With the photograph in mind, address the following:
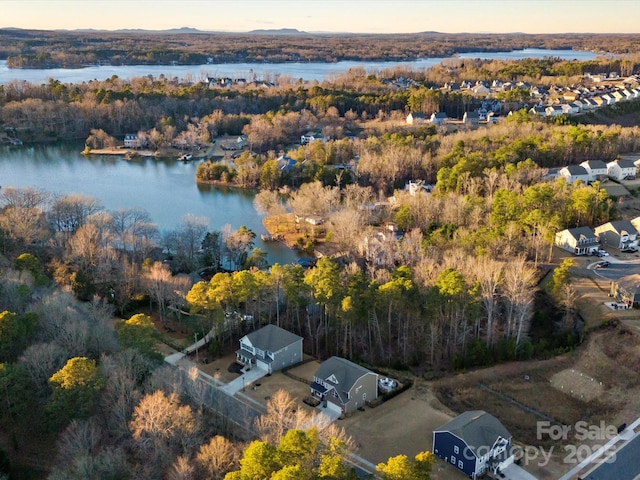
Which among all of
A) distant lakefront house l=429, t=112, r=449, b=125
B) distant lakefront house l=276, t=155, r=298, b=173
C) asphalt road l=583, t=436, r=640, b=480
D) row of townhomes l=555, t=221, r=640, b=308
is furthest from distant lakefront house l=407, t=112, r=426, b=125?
asphalt road l=583, t=436, r=640, b=480

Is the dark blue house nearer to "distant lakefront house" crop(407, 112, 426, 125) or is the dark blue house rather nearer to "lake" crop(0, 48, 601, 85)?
"distant lakefront house" crop(407, 112, 426, 125)

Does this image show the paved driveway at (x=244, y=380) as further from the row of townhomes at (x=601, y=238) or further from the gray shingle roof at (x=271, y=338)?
the row of townhomes at (x=601, y=238)

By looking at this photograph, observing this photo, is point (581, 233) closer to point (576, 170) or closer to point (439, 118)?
point (576, 170)

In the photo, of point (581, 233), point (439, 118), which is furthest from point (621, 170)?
point (439, 118)

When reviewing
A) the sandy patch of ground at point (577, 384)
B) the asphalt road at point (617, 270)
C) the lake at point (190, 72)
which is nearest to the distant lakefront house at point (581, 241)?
the asphalt road at point (617, 270)

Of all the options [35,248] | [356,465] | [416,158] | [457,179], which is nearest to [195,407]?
[356,465]

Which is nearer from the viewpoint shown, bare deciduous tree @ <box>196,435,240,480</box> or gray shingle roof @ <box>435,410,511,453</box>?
bare deciduous tree @ <box>196,435,240,480</box>
